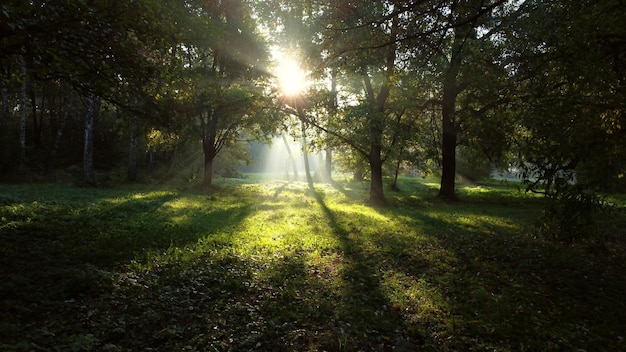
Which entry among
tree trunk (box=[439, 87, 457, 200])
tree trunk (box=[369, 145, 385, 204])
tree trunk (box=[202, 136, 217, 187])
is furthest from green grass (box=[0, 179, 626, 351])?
tree trunk (box=[202, 136, 217, 187])

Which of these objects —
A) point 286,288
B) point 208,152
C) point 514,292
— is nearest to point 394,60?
point 514,292

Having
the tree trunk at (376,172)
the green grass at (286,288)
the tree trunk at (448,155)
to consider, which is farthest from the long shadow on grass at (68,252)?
the tree trunk at (448,155)

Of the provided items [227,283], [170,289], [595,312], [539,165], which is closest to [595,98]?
[539,165]

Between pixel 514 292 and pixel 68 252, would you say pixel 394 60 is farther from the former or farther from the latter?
pixel 68 252

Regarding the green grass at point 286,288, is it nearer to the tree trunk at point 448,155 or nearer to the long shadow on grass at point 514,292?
the long shadow on grass at point 514,292

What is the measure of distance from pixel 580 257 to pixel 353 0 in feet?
31.7

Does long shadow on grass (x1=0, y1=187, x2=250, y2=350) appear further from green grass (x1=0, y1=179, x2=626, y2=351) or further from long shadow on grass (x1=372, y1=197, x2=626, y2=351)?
long shadow on grass (x1=372, y1=197, x2=626, y2=351)

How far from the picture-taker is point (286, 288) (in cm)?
729

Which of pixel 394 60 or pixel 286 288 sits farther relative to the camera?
pixel 394 60

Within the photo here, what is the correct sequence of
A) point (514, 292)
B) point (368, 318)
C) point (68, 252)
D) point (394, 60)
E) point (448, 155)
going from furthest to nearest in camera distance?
point (448, 155)
point (394, 60)
point (68, 252)
point (514, 292)
point (368, 318)

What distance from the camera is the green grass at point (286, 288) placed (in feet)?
17.6

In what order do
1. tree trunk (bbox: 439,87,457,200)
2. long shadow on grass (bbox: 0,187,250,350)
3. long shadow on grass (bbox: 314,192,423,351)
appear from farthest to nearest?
1. tree trunk (bbox: 439,87,457,200)
2. long shadow on grass (bbox: 314,192,423,351)
3. long shadow on grass (bbox: 0,187,250,350)

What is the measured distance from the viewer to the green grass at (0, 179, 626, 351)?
5.36 m

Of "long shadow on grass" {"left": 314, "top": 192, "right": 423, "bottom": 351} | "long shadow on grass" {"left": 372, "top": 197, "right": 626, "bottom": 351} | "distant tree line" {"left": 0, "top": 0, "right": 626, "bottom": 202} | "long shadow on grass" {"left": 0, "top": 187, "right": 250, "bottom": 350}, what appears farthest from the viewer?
"distant tree line" {"left": 0, "top": 0, "right": 626, "bottom": 202}
